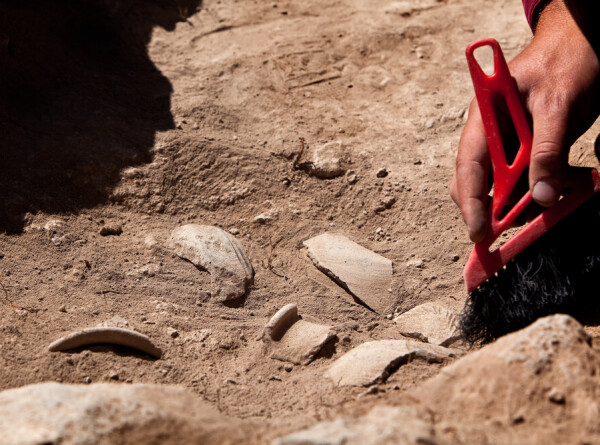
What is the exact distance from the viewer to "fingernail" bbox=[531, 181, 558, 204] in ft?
6.19

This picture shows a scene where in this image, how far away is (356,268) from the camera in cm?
234

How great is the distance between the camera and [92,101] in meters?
3.02

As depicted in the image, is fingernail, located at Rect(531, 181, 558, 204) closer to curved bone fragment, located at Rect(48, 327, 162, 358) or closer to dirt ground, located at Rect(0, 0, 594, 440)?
dirt ground, located at Rect(0, 0, 594, 440)

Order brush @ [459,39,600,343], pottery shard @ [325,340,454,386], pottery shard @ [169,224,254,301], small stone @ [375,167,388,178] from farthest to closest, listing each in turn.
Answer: small stone @ [375,167,388,178] → pottery shard @ [169,224,254,301] → brush @ [459,39,600,343] → pottery shard @ [325,340,454,386]

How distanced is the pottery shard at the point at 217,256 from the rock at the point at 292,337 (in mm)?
273

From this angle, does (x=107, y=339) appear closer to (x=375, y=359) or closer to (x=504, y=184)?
(x=375, y=359)

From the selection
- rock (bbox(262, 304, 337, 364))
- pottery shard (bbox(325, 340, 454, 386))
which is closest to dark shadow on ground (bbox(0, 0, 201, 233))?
rock (bbox(262, 304, 337, 364))

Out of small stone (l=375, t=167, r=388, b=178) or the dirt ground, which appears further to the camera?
small stone (l=375, t=167, r=388, b=178)

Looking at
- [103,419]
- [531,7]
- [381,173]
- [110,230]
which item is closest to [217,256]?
[110,230]

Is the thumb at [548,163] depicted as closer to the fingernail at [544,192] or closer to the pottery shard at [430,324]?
the fingernail at [544,192]

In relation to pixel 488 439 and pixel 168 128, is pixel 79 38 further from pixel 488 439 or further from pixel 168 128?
pixel 488 439

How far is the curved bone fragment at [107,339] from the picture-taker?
6.06ft

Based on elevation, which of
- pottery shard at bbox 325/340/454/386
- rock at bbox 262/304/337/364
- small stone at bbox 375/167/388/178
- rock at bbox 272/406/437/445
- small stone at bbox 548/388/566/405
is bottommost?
rock at bbox 262/304/337/364

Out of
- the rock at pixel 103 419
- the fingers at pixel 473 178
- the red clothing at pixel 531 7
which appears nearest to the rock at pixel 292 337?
the rock at pixel 103 419
